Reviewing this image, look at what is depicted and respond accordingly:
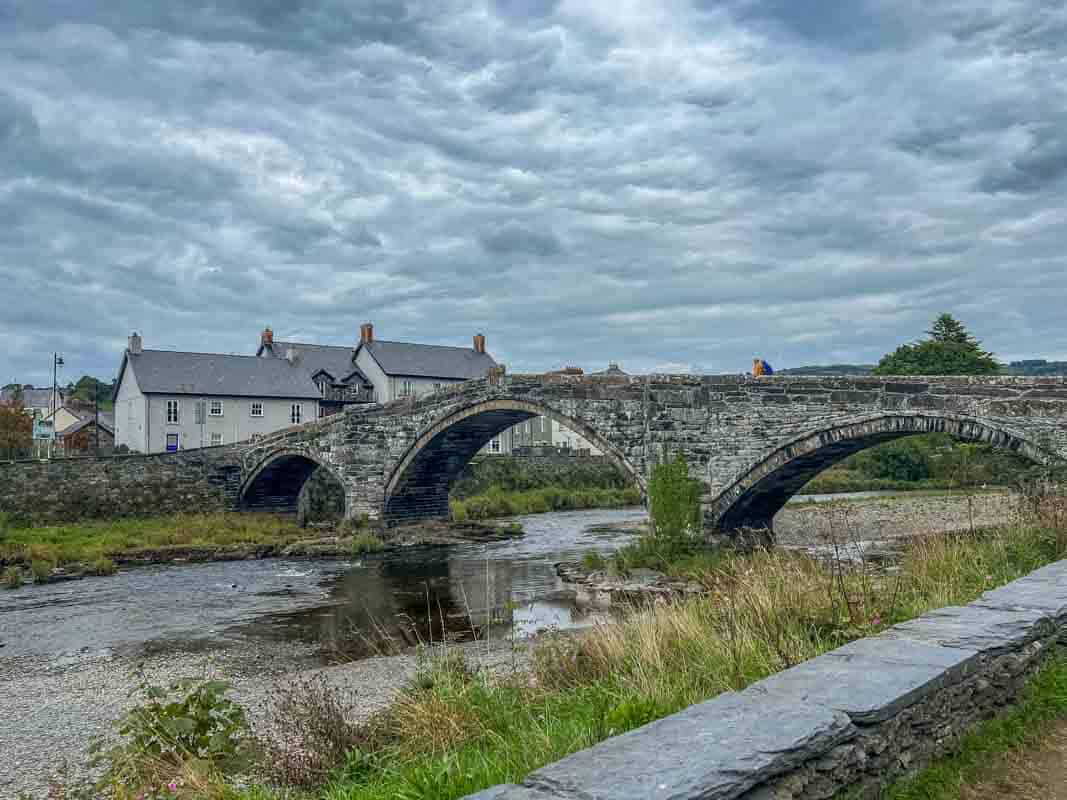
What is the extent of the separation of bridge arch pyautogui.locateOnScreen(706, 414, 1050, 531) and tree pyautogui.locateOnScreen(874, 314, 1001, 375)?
36829 millimetres

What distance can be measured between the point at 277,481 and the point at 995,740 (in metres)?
31.7

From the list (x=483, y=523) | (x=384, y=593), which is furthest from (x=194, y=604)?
(x=483, y=523)

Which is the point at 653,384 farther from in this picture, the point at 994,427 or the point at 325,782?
the point at 325,782

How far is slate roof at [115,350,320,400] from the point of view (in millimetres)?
43375

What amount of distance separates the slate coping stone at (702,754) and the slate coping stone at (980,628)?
1.41 meters

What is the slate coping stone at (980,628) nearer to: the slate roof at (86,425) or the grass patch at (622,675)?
the grass patch at (622,675)

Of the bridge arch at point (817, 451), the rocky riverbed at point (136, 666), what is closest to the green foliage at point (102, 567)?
the rocky riverbed at point (136, 666)

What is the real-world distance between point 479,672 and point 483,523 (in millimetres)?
23957

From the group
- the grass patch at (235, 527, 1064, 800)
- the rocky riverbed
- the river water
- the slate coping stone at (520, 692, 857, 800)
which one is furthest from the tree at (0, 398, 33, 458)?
the slate coping stone at (520, 692, 857, 800)

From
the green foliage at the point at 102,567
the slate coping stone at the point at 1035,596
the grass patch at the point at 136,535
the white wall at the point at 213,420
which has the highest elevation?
the white wall at the point at 213,420

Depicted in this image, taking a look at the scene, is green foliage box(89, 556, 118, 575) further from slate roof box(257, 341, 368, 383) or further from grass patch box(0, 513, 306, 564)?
slate roof box(257, 341, 368, 383)

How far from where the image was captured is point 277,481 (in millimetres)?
33500

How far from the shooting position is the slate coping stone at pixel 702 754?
271 centimetres

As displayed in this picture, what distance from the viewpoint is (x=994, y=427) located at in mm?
15539
